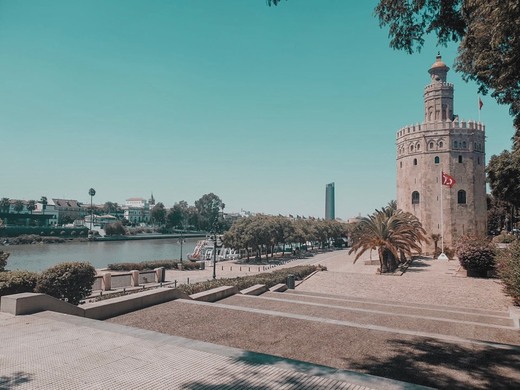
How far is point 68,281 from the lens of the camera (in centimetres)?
1762

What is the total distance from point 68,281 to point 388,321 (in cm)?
1488

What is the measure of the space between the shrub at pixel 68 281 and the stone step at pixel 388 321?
8.79 meters

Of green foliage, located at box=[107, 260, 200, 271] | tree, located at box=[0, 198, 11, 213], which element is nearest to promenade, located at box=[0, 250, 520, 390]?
green foliage, located at box=[107, 260, 200, 271]

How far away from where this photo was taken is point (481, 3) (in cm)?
726

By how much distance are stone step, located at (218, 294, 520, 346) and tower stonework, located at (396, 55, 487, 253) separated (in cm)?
3610

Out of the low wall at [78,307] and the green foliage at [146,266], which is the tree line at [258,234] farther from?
the low wall at [78,307]

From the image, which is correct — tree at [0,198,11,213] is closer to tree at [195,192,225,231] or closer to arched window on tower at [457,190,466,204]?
tree at [195,192,225,231]

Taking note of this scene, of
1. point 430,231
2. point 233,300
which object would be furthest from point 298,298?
point 430,231

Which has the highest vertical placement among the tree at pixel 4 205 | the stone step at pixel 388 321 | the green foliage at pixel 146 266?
the tree at pixel 4 205

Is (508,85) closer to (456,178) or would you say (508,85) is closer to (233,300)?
(233,300)

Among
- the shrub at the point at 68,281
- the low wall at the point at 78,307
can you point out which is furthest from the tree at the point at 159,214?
the low wall at the point at 78,307

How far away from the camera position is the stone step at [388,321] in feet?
30.9

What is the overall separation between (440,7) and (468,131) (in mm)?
40636

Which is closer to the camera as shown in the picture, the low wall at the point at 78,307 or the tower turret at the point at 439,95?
the low wall at the point at 78,307
